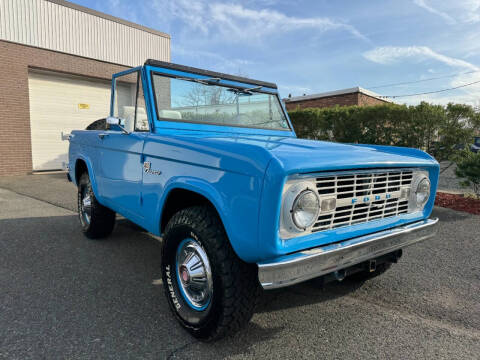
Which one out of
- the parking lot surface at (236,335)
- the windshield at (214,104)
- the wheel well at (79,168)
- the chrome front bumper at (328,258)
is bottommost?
the parking lot surface at (236,335)

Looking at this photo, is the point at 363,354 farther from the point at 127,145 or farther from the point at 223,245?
the point at 127,145

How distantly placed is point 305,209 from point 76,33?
12.0 metres

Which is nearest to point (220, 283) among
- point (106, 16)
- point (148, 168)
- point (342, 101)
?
point (148, 168)

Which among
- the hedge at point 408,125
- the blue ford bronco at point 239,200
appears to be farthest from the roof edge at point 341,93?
the blue ford bronco at point 239,200

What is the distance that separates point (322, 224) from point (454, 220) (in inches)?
176

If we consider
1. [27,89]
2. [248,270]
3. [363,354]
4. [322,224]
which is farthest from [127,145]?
[27,89]

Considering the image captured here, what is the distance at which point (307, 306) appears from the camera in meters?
2.75

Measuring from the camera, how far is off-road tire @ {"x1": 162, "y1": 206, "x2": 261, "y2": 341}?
1.98 meters

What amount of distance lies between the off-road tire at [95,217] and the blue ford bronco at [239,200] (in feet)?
2.57

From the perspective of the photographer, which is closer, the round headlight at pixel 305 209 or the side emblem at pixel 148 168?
the round headlight at pixel 305 209

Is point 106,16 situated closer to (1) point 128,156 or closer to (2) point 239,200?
(1) point 128,156

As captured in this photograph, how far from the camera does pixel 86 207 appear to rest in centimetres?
433

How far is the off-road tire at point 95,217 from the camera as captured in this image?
4062mm

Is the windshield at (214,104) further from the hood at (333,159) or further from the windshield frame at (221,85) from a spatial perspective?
the hood at (333,159)
